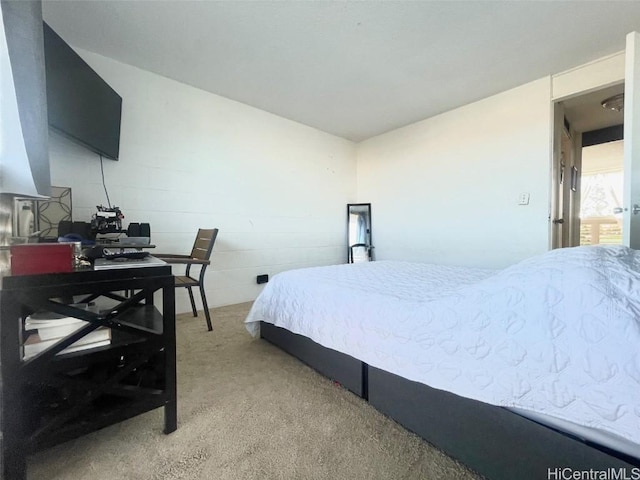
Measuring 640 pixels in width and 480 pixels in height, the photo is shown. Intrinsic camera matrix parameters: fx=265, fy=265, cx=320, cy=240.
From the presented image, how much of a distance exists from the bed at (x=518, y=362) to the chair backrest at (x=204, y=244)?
1521 mm

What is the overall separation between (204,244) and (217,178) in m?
0.99

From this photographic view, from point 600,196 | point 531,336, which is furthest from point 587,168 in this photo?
point 531,336

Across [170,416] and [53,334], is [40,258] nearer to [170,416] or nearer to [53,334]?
[53,334]

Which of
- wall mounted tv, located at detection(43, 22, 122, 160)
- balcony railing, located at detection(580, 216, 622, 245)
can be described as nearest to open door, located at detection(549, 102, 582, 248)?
balcony railing, located at detection(580, 216, 622, 245)

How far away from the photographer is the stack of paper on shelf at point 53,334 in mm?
969

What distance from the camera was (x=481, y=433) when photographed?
93 centimetres

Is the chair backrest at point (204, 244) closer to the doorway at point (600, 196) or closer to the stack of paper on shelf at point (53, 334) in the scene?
the stack of paper on shelf at point (53, 334)

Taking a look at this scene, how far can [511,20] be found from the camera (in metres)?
2.00

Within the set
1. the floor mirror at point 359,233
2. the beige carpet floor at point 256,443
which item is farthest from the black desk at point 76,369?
the floor mirror at point 359,233

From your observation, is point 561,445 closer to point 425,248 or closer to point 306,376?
point 306,376

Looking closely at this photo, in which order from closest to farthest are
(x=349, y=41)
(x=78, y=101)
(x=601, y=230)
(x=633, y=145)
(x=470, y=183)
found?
1. (x=633, y=145)
2. (x=78, y=101)
3. (x=349, y=41)
4. (x=470, y=183)
5. (x=601, y=230)

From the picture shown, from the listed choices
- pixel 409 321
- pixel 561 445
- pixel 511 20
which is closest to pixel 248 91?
pixel 511 20

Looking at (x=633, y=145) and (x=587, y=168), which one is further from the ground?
(x=587, y=168)

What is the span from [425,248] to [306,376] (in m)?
2.73
